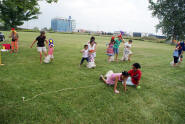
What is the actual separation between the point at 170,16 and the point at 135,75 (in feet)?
134

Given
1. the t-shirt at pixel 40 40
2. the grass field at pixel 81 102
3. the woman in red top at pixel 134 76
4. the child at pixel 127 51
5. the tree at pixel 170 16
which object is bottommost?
the grass field at pixel 81 102

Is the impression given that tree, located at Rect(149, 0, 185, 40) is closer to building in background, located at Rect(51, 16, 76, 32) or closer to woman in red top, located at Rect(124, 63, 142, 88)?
woman in red top, located at Rect(124, 63, 142, 88)

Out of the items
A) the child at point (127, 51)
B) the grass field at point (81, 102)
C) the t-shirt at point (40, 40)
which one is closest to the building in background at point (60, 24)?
the child at point (127, 51)

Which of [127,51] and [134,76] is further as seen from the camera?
[127,51]

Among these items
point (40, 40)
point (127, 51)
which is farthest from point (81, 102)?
point (127, 51)

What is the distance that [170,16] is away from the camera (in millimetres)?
37469

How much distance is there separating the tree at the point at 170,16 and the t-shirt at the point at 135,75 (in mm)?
38241

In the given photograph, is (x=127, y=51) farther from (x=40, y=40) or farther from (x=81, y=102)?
(x=81, y=102)

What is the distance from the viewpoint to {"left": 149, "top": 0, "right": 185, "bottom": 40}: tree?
3625cm

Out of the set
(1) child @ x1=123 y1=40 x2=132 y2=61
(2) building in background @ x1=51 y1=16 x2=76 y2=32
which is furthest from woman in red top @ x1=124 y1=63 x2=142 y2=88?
(2) building in background @ x1=51 y1=16 x2=76 y2=32

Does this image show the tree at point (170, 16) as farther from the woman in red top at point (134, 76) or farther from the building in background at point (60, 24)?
the building in background at point (60, 24)

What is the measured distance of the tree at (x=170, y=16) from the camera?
119 ft

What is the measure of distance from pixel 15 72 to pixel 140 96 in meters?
5.52

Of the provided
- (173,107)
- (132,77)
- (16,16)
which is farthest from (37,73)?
(16,16)
